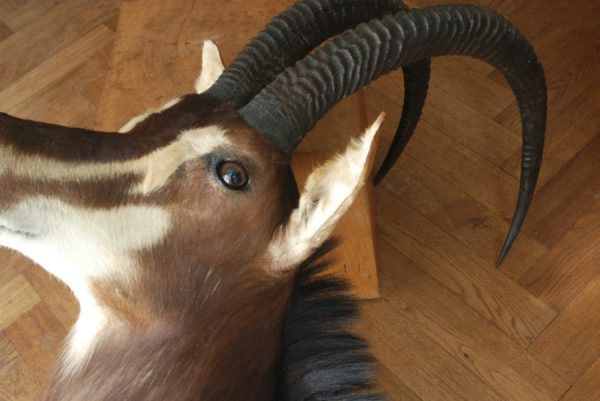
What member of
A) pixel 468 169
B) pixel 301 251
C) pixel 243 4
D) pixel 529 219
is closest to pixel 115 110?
pixel 243 4

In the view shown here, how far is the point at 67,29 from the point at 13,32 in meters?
0.26

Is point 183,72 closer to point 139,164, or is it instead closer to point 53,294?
point 53,294

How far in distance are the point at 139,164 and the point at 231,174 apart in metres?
0.16

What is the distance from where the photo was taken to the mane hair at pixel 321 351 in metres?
1.24

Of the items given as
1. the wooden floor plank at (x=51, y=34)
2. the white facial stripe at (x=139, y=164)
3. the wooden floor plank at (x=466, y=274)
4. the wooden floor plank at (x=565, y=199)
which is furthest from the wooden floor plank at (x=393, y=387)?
the wooden floor plank at (x=51, y=34)

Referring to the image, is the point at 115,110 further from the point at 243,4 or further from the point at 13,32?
the point at 13,32

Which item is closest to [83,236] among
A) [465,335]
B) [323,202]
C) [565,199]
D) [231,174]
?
[231,174]

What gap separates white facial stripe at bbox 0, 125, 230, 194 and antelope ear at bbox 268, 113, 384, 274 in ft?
0.59

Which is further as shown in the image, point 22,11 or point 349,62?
point 22,11

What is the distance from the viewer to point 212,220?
113cm

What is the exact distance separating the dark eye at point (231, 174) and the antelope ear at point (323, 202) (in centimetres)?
11

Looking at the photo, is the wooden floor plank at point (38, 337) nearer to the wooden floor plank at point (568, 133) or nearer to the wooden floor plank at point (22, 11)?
the wooden floor plank at point (22, 11)

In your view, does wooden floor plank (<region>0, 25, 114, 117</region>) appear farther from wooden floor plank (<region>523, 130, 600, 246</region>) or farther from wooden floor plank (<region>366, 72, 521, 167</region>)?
wooden floor plank (<region>523, 130, 600, 246</region>)

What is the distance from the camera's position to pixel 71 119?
2.65 metres
